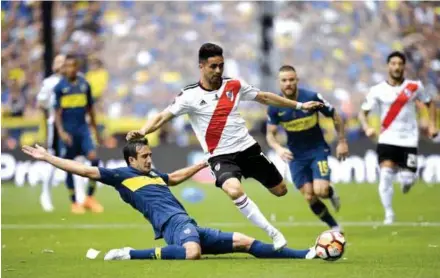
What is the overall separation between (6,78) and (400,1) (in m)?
10.8

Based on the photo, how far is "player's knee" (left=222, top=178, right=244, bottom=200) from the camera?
11.7 metres

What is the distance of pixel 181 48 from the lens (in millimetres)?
32031

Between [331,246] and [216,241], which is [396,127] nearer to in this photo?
[216,241]

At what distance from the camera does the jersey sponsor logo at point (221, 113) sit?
39.9 feet

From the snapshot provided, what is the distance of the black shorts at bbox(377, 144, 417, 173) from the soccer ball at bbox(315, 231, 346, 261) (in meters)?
5.95

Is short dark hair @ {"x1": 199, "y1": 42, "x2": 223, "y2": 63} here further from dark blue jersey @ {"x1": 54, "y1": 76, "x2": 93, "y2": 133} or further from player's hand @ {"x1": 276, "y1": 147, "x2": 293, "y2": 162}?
dark blue jersey @ {"x1": 54, "y1": 76, "x2": 93, "y2": 133}

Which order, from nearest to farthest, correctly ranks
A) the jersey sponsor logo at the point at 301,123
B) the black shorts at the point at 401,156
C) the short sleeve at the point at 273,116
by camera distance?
the short sleeve at the point at 273,116 < the jersey sponsor logo at the point at 301,123 < the black shorts at the point at 401,156

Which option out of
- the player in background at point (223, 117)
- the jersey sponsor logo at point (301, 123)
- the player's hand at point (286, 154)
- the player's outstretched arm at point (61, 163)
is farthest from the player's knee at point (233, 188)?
the jersey sponsor logo at point (301, 123)

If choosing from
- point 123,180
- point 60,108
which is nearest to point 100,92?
point 60,108

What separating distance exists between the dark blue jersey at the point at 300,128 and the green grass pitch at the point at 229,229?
3.66 ft

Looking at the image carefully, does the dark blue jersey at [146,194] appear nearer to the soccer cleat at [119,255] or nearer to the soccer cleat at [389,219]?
the soccer cleat at [119,255]

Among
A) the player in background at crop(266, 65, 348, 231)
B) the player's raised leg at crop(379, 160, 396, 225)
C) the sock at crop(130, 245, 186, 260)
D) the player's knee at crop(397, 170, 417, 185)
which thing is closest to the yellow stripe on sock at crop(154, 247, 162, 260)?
the sock at crop(130, 245, 186, 260)

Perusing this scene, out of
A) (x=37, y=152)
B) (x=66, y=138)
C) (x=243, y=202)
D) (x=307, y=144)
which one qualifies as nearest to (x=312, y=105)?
(x=243, y=202)

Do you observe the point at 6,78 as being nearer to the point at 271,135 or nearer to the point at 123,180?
the point at 271,135
